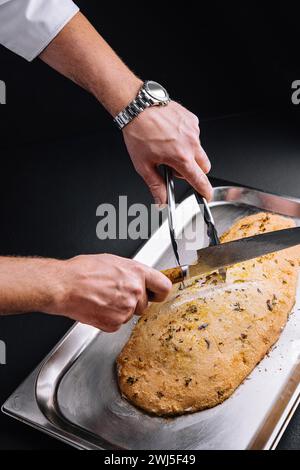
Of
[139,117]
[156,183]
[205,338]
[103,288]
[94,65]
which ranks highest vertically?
[94,65]

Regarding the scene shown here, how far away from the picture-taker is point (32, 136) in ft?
6.85

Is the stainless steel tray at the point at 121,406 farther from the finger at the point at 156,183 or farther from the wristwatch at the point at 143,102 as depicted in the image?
the wristwatch at the point at 143,102

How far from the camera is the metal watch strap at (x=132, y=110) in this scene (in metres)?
1.52

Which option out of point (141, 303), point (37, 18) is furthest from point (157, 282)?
point (37, 18)

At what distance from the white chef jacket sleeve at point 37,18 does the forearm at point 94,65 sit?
2cm

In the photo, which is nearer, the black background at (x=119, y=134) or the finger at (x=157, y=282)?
the finger at (x=157, y=282)

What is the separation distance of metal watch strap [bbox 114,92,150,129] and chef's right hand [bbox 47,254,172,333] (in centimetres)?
38

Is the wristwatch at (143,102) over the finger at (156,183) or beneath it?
over

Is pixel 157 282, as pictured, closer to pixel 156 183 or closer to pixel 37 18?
pixel 156 183

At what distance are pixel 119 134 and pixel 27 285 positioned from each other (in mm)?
1062

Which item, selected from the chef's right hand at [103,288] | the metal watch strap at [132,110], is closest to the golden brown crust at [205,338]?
the chef's right hand at [103,288]

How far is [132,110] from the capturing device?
152 cm
